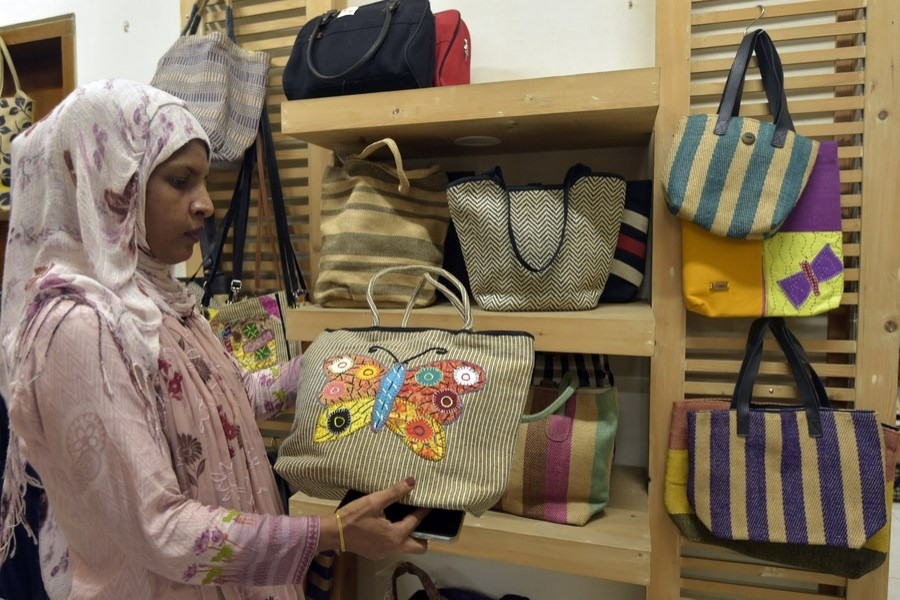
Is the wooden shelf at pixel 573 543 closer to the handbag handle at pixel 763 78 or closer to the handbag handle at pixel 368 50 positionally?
the handbag handle at pixel 763 78

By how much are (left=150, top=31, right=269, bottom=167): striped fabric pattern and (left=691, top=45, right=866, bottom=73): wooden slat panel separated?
3.57 feet

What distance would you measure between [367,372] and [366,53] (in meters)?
0.71

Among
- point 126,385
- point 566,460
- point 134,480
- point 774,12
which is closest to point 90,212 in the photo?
point 126,385

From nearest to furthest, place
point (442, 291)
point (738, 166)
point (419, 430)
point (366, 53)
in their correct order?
point (419, 430) < point (442, 291) < point (738, 166) < point (366, 53)

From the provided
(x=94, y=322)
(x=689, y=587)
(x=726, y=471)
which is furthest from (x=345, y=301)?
(x=689, y=587)

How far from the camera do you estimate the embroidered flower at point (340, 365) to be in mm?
876

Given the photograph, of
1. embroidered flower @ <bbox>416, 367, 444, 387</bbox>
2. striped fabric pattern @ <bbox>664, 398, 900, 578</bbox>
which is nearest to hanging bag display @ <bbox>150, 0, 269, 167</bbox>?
embroidered flower @ <bbox>416, 367, 444, 387</bbox>

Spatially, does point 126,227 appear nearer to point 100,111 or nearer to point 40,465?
point 100,111

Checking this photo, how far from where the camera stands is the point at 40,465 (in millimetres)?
763

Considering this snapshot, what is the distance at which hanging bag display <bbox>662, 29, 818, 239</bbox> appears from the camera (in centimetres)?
107

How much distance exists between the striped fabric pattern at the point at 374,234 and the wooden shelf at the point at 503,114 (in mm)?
95

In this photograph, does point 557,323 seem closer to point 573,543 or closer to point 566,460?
point 566,460

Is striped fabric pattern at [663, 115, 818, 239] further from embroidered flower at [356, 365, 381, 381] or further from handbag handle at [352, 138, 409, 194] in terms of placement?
embroidered flower at [356, 365, 381, 381]

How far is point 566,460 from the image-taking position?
45.4 inches
